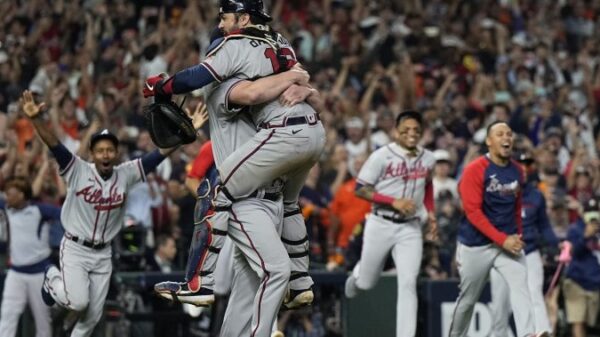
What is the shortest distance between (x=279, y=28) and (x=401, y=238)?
9.04 m

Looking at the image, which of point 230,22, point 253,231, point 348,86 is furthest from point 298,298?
point 348,86

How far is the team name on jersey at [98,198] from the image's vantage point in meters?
13.4

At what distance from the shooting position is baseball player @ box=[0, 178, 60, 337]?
48.8 ft

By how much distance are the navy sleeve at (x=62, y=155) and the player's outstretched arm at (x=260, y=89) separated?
3341mm

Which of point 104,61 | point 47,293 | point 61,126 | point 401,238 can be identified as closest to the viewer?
point 47,293

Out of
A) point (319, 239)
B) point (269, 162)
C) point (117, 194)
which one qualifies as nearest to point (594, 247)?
point (319, 239)

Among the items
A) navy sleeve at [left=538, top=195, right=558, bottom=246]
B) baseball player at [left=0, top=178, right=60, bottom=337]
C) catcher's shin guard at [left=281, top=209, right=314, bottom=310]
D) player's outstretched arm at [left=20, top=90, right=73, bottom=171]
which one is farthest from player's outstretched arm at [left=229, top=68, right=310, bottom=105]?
navy sleeve at [left=538, top=195, right=558, bottom=246]

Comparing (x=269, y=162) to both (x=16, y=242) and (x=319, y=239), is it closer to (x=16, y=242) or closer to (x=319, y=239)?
(x=16, y=242)

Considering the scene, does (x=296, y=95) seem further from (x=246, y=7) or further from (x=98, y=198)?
(x=98, y=198)

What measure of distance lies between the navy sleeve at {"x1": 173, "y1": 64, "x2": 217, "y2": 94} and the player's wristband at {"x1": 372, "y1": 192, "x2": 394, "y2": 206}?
4.86 m

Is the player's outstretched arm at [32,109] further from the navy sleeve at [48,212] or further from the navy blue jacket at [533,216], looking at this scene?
the navy blue jacket at [533,216]

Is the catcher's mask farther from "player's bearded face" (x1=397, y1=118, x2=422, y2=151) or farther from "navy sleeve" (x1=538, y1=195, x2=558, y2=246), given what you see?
"navy sleeve" (x1=538, y1=195, x2=558, y2=246)

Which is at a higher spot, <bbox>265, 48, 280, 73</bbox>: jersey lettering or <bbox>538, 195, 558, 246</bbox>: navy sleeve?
<bbox>265, 48, 280, 73</bbox>: jersey lettering

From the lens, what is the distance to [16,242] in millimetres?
14977
